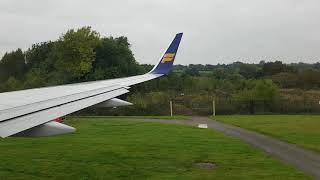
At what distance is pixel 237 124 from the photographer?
941 inches

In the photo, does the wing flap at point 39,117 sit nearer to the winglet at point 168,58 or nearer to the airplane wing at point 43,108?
the airplane wing at point 43,108

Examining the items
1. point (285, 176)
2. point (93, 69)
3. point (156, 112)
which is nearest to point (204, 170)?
point (285, 176)

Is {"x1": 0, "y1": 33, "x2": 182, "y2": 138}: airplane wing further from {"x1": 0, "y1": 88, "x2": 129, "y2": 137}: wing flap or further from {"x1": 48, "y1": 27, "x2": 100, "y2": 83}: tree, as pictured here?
{"x1": 48, "y1": 27, "x2": 100, "y2": 83}: tree

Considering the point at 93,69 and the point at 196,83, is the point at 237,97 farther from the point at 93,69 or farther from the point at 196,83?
the point at 93,69

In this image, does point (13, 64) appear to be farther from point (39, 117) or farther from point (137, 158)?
point (39, 117)

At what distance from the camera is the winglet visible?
11.5m

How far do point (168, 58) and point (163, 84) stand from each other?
3809 cm

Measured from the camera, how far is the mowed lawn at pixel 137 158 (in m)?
10.9

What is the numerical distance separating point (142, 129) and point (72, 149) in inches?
A: 274

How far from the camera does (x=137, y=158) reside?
42.9ft

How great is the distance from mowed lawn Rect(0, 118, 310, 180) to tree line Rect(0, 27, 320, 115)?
1641cm

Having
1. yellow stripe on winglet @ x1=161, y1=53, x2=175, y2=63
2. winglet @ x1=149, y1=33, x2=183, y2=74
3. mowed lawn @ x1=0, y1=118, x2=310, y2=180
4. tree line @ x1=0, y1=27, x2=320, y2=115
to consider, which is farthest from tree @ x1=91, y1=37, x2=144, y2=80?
yellow stripe on winglet @ x1=161, y1=53, x2=175, y2=63

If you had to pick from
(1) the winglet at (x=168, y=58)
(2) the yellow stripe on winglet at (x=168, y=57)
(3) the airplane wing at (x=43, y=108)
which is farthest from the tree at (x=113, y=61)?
(3) the airplane wing at (x=43, y=108)

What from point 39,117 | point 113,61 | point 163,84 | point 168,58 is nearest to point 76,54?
point 113,61
